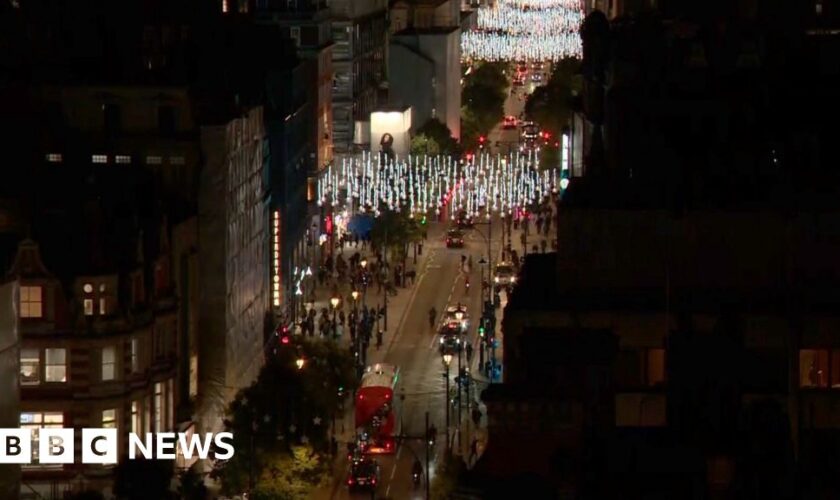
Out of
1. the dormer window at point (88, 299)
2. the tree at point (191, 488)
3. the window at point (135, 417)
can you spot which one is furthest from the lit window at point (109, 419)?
the tree at point (191, 488)

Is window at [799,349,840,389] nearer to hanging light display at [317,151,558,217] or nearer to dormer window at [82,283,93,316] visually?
dormer window at [82,283,93,316]

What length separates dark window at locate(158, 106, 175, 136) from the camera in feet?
372

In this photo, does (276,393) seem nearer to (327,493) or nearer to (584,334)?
(327,493)

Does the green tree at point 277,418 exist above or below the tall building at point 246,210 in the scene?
below

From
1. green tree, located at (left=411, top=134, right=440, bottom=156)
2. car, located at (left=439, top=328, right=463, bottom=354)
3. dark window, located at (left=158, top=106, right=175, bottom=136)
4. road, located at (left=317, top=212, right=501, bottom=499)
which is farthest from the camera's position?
green tree, located at (left=411, top=134, right=440, bottom=156)

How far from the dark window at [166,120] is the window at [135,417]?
50.0ft

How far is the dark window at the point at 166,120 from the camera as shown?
11350 cm

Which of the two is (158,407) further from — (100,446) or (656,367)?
(656,367)

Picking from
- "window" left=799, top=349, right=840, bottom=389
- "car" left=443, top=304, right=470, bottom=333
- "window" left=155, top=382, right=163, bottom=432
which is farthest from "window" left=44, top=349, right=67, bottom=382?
"car" left=443, top=304, right=470, bottom=333

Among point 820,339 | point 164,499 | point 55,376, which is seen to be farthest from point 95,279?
point 820,339

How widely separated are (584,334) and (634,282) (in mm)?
10769

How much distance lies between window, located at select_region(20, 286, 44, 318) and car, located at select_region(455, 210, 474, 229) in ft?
240

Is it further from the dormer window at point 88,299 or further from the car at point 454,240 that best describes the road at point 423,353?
the dormer window at point 88,299

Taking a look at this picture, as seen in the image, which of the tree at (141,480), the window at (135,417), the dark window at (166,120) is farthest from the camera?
the dark window at (166,120)
